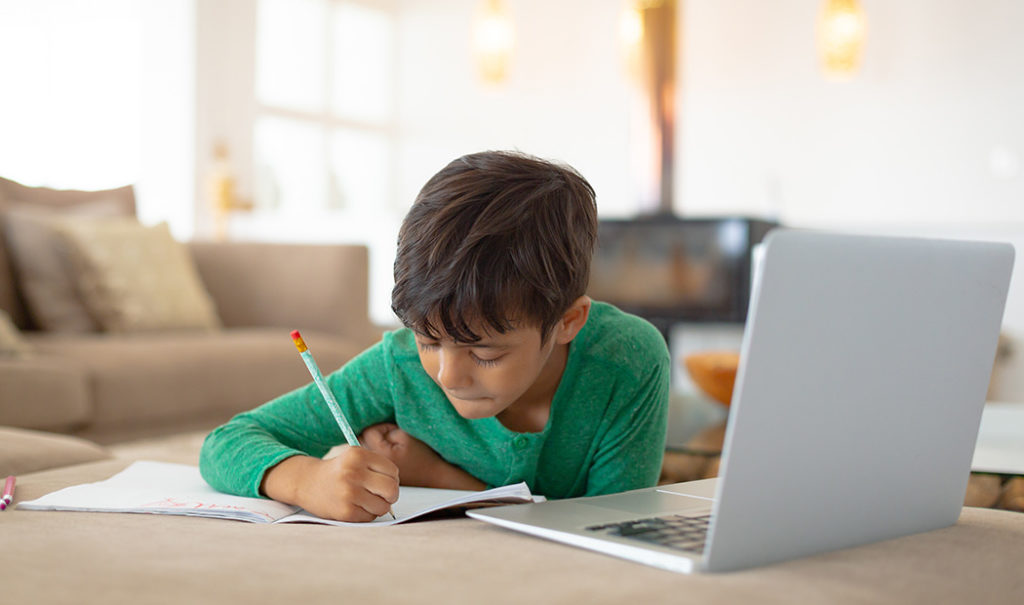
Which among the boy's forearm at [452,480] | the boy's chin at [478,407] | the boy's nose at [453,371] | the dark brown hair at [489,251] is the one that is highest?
the dark brown hair at [489,251]

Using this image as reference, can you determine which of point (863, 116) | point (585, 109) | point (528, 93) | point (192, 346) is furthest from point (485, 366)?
point (528, 93)

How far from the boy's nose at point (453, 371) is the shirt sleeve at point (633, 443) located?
0.79 feet

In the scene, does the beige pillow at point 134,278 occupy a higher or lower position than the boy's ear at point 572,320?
lower

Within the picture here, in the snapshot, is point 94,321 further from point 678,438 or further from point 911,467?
point 911,467

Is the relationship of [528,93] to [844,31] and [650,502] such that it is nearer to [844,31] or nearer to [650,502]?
[844,31]

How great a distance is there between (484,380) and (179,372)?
2.03 m

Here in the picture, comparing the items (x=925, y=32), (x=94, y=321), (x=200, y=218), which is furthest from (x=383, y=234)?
(x=925, y=32)

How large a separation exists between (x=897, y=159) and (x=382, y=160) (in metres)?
3.30

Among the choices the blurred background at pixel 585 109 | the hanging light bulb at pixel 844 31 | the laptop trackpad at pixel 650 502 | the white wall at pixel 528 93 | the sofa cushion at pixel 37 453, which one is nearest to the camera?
the laptop trackpad at pixel 650 502

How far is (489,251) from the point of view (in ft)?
3.00

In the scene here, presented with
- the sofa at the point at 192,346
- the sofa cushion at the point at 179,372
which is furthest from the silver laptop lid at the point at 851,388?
the sofa cushion at the point at 179,372

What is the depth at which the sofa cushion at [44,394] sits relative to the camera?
2.36 meters

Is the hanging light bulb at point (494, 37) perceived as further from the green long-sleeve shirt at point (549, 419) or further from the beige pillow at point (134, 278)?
the green long-sleeve shirt at point (549, 419)

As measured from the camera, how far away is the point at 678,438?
2.01 metres
